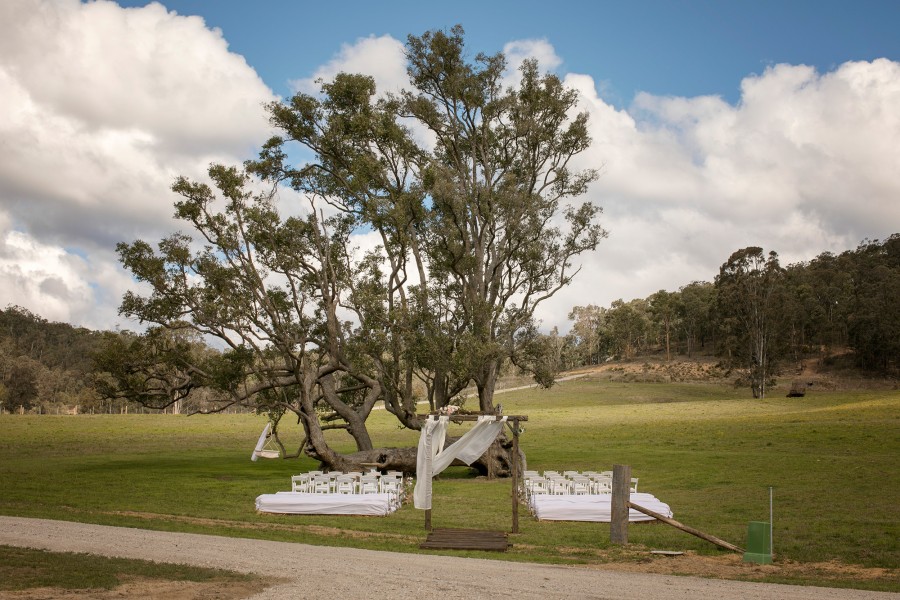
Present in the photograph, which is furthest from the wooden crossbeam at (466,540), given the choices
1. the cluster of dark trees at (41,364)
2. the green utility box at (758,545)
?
the cluster of dark trees at (41,364)

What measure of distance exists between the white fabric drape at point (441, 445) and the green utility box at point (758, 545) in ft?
24.3

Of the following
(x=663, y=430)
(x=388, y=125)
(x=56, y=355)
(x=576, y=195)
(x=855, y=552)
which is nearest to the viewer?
(x=855, y=552)

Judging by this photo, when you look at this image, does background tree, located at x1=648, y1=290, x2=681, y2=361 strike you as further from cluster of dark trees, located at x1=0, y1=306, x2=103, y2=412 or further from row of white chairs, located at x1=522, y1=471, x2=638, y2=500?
row of white chairs, located at x1=522, y1=471, x2=638, y2=500

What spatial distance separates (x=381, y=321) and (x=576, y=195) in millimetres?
13463

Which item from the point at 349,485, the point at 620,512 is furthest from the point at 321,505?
the point at 620,512

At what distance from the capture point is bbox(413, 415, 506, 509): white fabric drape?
21672mm

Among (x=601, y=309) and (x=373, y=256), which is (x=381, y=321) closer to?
(x=373, y=256)

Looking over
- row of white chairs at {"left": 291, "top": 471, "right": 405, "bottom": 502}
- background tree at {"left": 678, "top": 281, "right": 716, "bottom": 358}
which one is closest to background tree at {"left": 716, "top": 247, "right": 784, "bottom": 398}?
background tree at {"left": 678, "top": 281, "right": 716, "bottom": 358}

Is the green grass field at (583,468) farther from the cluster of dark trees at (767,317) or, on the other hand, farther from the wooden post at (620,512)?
the cluster of dark trees at (767,317)

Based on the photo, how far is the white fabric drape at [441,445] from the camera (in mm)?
21672

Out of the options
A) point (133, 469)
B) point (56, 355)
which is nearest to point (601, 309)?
point (56, 355)

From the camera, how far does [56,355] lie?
14812 cm

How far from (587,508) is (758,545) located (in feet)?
20.5

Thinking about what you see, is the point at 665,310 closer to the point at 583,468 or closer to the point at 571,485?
the point at 583,468
